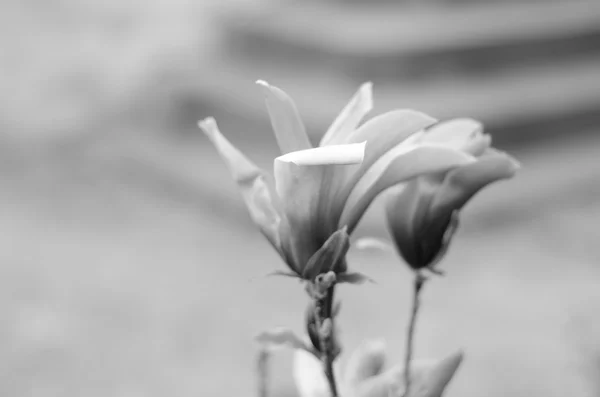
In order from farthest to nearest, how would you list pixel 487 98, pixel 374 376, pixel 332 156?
pixel 487 98 → pixel 374 376 → pixel 332 156

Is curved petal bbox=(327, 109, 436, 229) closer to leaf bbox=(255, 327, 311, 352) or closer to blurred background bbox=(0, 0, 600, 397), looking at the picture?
leaf bbox=(255, 327, 311, 352)

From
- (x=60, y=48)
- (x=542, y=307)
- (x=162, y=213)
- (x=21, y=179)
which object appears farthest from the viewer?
(x=60, y=48)

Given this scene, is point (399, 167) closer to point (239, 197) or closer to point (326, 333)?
point (326, 333)

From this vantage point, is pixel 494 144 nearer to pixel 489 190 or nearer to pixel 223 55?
pixel 489 190

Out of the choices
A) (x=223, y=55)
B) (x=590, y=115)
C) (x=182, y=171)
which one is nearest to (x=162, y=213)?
(x=182, y=171)

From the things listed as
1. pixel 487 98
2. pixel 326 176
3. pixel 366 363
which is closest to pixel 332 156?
pixel 326 176

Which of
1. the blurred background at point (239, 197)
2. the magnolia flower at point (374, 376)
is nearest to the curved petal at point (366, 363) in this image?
the magnolia flower at point (374, 376)
